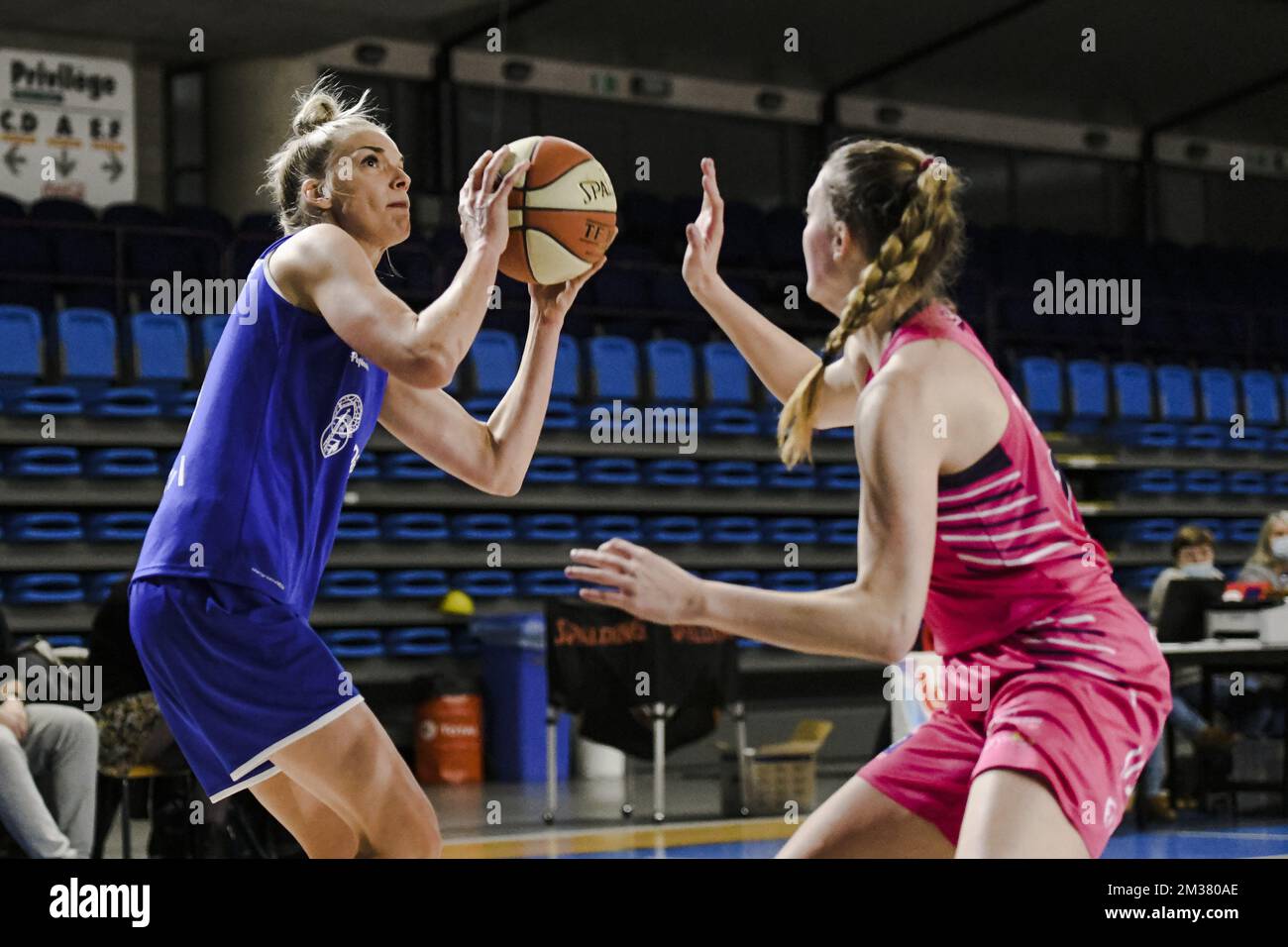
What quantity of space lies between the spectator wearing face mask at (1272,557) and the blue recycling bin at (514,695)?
3.77 m

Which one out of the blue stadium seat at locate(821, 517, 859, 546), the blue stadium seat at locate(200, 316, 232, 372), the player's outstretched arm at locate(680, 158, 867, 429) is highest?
the blue stadium seat at locate(200, 316, 232, 372)

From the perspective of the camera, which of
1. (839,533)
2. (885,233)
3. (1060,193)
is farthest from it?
(1060,193)

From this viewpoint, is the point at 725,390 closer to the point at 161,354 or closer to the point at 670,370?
the point at 670,370

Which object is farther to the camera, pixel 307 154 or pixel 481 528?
pixel 481 528

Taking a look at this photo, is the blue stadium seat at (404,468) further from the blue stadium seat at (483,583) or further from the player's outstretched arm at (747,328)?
the player's outstretched arm at (747,328)

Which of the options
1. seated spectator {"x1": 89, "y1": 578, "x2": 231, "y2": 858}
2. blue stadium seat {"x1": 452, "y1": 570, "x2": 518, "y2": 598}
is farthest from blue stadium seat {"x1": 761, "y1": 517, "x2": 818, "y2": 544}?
seated spectator {"x1": 89, "y1": 578, "x2": 231, "y2": 858}

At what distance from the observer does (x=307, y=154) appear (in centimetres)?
309

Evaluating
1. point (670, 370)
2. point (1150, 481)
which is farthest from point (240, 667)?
point (1150, 481)

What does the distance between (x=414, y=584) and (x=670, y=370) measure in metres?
2.16

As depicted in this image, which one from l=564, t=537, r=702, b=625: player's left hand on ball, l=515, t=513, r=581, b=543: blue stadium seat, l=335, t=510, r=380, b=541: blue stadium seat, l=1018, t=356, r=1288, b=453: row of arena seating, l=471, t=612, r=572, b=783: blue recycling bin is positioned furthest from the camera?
l=1018, t=356, r=1288, b=453: row of arena seating

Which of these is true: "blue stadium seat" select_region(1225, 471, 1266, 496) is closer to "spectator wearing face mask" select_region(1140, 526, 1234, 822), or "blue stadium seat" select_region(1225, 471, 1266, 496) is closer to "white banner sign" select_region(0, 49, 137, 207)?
"spectator wearing face mask" select_region(1140, 526, 1234, 822)

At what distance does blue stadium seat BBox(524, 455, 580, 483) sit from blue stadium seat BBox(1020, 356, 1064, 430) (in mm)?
3455

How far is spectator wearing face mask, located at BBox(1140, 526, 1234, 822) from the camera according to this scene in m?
7.70
